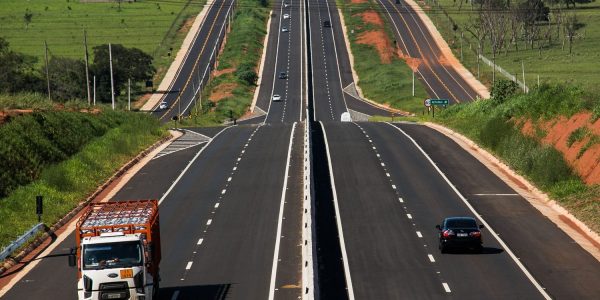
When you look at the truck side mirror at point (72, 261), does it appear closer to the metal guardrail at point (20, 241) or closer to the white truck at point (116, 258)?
the white truck at point (116, 258)

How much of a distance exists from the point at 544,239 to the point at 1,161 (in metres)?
30.7

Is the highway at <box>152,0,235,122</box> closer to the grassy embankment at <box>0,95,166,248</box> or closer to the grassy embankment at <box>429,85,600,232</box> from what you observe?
the grassy embankment at <box>0,95,166,248</box>

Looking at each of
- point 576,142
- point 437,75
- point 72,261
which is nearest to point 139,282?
point 72,261

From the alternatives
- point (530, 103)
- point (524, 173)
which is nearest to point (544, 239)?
point (524, 173)

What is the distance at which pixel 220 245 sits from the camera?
4738 centimetres

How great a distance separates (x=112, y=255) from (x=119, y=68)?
14273 centimetres

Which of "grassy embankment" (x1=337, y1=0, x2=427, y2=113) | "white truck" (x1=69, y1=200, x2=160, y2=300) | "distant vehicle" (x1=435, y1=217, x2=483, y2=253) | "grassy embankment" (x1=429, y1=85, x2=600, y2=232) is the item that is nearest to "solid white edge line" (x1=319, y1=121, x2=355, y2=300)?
"distant vehicle" (x1=435, y1=217, x2=483, y2=253)

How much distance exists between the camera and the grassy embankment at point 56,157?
55.4 metres

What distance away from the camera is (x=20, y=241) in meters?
46.9

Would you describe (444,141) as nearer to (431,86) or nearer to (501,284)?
(501,284)

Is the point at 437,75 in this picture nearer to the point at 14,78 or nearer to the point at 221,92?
the point at 221,92

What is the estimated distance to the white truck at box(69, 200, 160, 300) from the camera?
102 feet

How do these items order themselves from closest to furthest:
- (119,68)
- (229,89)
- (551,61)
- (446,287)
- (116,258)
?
(116,258), (446,287), (229,89), (119,68), (551,61)

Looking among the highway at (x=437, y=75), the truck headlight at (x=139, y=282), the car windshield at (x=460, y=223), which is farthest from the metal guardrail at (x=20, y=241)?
the highway at (x=437, y=75)
